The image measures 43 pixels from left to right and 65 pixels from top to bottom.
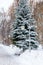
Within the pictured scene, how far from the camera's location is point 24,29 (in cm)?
2714

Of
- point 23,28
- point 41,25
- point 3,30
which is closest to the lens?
point 23,28

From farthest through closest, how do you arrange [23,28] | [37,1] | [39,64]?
[37,1], [23,28], [39,64]

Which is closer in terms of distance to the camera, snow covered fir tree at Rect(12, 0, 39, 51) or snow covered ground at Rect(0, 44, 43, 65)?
snow covered ground at Rect(0, 44, 43, 65)

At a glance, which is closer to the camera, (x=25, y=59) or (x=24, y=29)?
(x=25, y=59)

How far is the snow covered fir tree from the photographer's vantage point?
2648 cm

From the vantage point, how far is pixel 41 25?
35.8 meters

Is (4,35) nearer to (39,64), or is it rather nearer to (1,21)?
(1,21)

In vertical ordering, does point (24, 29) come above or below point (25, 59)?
above

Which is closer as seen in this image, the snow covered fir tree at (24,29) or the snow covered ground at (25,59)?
the snow covered ground at (25,59)

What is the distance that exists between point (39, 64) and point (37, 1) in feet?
85.8

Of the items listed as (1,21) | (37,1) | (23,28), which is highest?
(37,1)

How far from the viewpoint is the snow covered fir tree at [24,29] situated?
86.9ft

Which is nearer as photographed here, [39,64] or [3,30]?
[39,64]

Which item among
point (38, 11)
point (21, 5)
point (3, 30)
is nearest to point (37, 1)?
point (38, 11)
